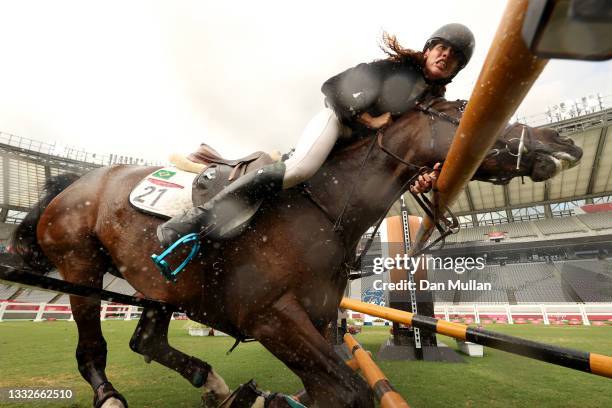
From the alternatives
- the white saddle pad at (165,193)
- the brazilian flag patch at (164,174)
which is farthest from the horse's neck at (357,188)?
the brazilian flag patch at (164,174)

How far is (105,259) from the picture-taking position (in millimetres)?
2463

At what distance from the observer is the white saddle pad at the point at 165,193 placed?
6.53 feet

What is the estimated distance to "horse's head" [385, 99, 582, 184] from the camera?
1.55m

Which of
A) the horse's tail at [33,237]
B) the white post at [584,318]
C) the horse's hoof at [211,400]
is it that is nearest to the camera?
the horse's hoof at [211,400]

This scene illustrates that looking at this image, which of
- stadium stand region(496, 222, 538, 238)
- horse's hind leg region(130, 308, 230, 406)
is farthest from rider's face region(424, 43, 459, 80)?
stadium stand region(496, 222, 538, 238)

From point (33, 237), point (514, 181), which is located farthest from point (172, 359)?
point (514, 181)

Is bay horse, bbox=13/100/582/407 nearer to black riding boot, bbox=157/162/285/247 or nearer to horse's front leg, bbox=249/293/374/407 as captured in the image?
horse's front leg, bbox=249/293/374/407

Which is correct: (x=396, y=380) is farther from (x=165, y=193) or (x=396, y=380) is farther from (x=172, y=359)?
(x=165, y=193)

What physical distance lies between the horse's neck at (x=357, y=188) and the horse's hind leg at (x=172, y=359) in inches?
59.4

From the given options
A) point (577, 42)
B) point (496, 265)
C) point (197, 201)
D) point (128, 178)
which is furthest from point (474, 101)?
point (496, 265)

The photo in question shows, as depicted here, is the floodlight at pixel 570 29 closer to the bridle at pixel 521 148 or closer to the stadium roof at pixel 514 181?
the bridle at pixel 521 148

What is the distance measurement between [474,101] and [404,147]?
97 cm

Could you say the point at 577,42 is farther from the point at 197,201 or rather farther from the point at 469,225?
the point at 469,225

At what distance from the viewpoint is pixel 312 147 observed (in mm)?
1749
